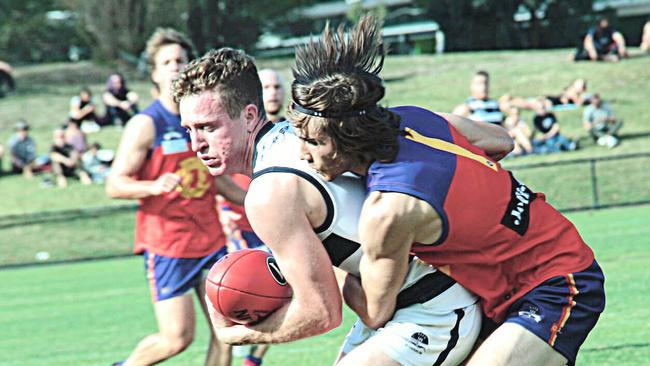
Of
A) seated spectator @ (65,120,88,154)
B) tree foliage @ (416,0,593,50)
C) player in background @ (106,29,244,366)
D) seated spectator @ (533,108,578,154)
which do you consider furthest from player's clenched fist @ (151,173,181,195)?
tree foliage @ (416,0,593,50)

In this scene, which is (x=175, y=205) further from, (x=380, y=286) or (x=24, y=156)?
(x=24, y=156)

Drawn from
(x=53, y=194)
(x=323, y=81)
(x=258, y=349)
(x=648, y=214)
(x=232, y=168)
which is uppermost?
(x=323, y=81)

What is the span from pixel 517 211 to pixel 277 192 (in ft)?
2.82

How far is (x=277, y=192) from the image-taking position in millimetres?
3449

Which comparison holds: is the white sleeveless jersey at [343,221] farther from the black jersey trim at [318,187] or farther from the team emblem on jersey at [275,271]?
the team emblem on jersey at [275,271]

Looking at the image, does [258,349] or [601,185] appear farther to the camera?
[601,185]

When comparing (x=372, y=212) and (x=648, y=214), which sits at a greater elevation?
(x=372, y=212)

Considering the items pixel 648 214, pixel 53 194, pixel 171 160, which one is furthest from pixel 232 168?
pixel 53 194

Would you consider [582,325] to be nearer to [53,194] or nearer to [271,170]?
[271,170]

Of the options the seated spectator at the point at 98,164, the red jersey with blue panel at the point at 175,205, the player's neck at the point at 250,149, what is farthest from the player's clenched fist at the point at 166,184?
the seated spectator at the point at 98,164

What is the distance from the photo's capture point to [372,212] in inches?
132

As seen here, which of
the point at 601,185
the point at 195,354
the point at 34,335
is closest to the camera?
the point at 195,354

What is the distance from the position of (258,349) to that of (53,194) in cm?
1423

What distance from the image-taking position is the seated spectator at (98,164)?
67.2ft
